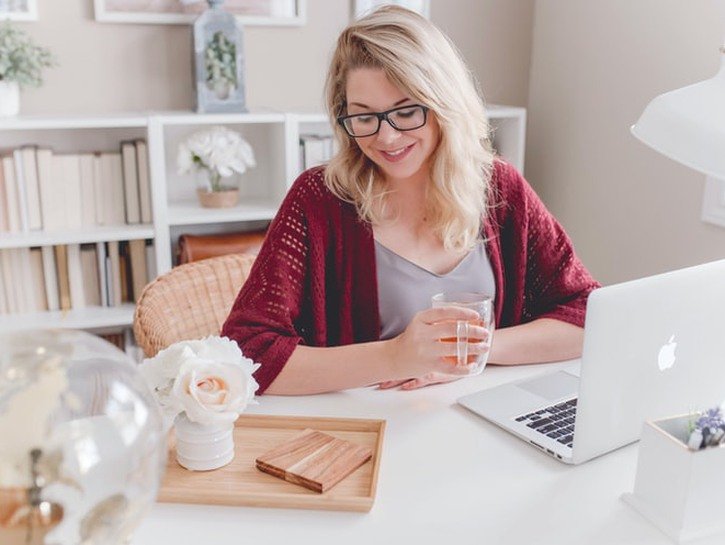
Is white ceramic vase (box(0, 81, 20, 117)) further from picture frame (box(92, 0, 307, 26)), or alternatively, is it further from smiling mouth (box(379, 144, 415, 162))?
smiling mouth (box(379, 144, 415, 162))

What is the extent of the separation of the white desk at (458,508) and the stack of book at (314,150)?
173cm

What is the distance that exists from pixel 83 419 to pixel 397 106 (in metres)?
1.00

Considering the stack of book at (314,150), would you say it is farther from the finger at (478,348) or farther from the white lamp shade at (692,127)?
the white lamp shade at (692,127)

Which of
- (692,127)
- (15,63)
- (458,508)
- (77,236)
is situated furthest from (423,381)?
(15,63)

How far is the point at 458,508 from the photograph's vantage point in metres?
1.02

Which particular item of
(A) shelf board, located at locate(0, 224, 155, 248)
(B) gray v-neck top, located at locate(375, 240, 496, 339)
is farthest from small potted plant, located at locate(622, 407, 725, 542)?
(A) shelf board, located at locate(0, 224, 155, 248)

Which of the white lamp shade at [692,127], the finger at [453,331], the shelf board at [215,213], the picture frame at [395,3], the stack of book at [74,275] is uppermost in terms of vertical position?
the picture frame at [395,3]

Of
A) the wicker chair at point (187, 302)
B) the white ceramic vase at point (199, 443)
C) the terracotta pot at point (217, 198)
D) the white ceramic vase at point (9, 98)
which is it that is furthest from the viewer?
the terracotta pot at point (217, 198)

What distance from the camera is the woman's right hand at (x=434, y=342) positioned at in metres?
1.22

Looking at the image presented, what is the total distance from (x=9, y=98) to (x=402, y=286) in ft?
5.37

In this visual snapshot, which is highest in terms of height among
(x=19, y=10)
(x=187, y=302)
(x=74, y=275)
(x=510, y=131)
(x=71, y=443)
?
(x=19, y=10)

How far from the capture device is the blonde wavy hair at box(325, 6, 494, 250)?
1.52 meters

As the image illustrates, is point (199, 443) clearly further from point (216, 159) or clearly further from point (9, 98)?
point (9, 98)

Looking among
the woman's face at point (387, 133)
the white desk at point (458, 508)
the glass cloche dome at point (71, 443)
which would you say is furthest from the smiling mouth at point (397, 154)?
the glass cloche dome at point (71, 443)
